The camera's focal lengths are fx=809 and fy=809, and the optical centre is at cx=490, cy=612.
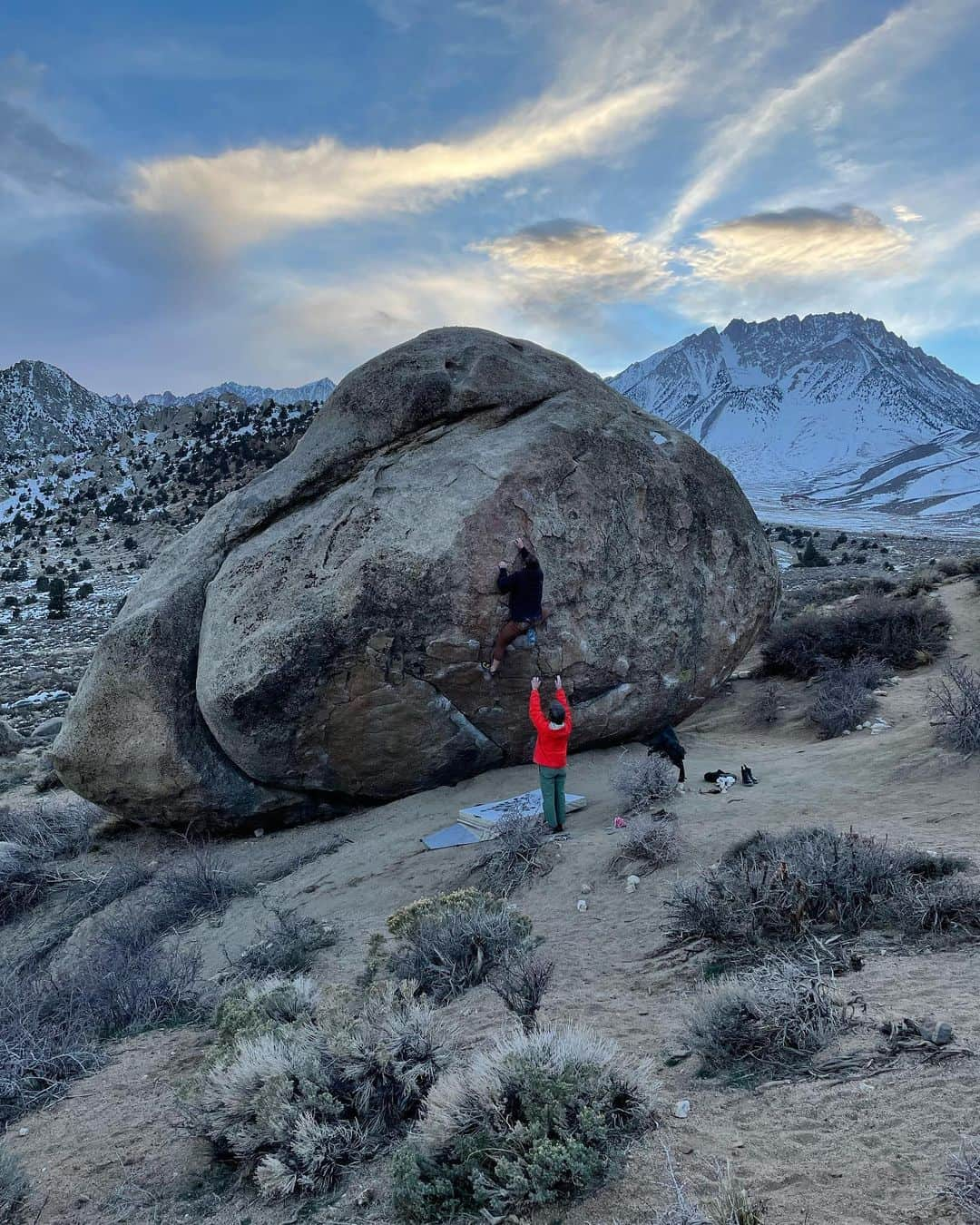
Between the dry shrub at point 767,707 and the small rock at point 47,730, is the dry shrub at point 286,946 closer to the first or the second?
the dry shrub at point 767,707

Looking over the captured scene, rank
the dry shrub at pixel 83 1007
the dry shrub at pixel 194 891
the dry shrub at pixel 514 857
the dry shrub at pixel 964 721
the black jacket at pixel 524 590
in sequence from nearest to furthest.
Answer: the dry shrub at pixel 83 1007
the dry shrub at pixel 514 857
the dry shrub at pixel 194 891
the dry shrub at pixel 964 721
the black jacket at pixel 524 590

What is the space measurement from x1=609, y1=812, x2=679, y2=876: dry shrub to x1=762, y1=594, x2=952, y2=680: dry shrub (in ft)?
27.7

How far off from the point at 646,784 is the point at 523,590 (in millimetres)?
2433

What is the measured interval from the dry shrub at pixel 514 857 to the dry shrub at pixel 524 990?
84.6 inches

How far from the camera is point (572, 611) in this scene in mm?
9477

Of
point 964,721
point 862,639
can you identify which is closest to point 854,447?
point 862,639

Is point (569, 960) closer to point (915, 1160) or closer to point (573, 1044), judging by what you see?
point (573, 1044)

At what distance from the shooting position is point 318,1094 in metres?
3.52

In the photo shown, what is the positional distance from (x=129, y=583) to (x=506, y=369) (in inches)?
1039

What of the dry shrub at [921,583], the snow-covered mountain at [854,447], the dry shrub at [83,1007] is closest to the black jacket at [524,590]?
the dry shrub at [83,1007]

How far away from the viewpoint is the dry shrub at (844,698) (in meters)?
11.3

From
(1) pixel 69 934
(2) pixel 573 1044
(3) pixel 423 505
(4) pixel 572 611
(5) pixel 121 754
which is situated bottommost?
(1) pixel 69 934

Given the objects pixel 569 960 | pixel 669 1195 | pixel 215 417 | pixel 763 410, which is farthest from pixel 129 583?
pixel 763 410

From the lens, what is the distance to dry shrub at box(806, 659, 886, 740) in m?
11.3
